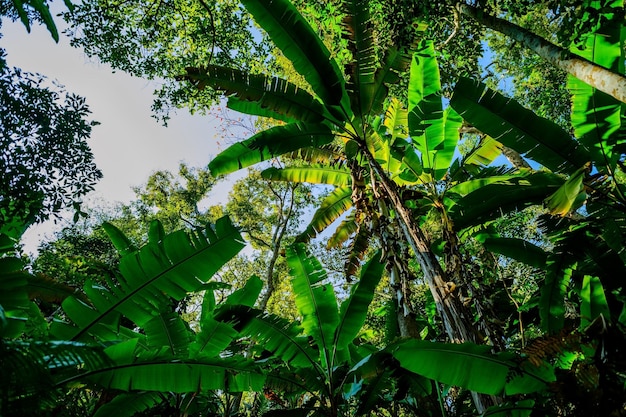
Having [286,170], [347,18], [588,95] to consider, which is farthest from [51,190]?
[588,95]

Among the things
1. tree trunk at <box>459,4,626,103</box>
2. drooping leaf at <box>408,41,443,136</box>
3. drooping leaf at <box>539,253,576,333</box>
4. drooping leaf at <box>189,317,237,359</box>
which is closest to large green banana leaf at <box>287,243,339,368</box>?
drooping leaf at <box>189,317,237,359</box>

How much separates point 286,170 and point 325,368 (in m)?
3.41

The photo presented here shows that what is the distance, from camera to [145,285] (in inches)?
117

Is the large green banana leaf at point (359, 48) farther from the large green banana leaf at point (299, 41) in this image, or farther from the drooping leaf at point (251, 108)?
the drooping leaf at point (251, 108)

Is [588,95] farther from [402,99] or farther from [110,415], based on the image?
[110,415]

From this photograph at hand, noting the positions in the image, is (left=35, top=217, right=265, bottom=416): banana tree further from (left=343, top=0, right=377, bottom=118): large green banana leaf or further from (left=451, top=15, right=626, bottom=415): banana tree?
(left=451, top=15, right=626, bottom=415): banana tree

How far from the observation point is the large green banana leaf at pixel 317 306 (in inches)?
156

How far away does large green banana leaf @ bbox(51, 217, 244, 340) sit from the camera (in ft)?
9.57

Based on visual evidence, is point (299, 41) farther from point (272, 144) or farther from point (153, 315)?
point (153, 315)

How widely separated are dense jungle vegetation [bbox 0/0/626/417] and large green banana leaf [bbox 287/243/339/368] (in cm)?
2

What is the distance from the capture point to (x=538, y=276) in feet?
22.6

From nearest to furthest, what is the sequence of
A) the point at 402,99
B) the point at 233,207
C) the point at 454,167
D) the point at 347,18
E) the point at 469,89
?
the point at 469,89 < the point at 347,18 < the point at 454,167 < the point at 402,99 < the point at 233,207

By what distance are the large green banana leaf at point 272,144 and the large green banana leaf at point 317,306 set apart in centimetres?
174

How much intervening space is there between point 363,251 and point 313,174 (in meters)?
1.62
